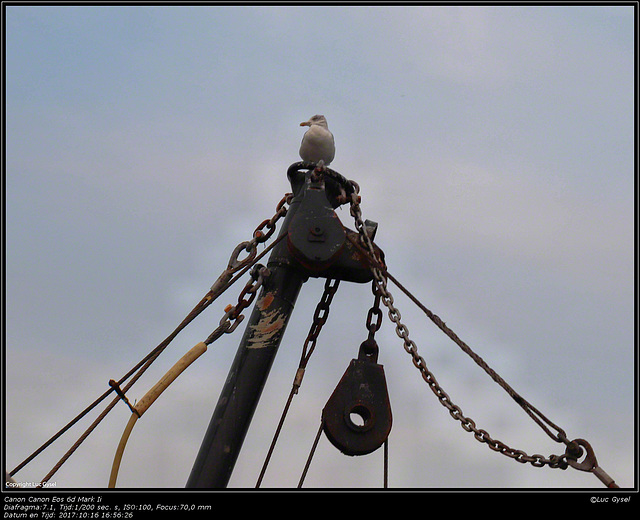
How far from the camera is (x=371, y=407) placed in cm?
614

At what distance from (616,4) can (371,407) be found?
3.90m

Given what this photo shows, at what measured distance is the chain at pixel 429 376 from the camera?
18.9 ft

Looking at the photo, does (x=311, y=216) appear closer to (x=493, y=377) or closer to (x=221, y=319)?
(x=221, y=319)

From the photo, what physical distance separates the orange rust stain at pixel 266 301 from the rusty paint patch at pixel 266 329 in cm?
5

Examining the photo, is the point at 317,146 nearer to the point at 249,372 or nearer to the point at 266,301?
the point at 266,301

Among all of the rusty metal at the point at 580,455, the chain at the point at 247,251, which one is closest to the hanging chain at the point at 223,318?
the chain at the point at 247,251

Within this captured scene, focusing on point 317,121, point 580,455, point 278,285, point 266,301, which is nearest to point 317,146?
point 317,121

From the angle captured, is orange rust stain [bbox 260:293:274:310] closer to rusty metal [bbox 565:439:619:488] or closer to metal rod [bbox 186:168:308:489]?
metal rod [bbox 186:168:308:489]

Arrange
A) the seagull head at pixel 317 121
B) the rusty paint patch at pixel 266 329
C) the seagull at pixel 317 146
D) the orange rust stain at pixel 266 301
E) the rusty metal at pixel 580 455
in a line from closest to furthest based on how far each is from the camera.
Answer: the rusty metal at pixel 580 455, the rusty paint patch at pixel 266 329, the orange rust stain at pixel 266 301, the seagull at pixel 317 146, the seagull head at pixel 317 121

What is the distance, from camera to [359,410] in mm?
6148

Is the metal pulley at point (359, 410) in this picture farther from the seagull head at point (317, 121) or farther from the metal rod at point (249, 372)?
the seagull head at point (317, 121)

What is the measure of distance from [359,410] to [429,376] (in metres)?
0.49
